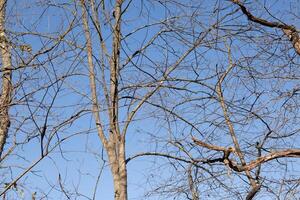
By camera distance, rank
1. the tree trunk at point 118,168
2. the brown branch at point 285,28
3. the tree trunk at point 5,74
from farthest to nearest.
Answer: the brown branch at point 285,28 < the tree trunk at point 118,168 < the tree trunk at point 5,74

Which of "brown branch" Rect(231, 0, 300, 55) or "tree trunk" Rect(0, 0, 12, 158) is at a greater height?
"brown branch" Rect(231, 0, 300, 55)

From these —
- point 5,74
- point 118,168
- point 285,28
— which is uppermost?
point 285,28

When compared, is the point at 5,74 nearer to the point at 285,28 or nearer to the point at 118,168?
the point at 118,168

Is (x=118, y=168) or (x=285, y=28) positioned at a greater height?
(x=285, y=28)

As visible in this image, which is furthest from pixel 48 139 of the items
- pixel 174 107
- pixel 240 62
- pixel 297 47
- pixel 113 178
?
pixel 297 47

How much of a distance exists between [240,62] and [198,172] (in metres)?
1.41

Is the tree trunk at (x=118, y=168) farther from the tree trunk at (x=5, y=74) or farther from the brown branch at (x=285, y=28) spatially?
the brown branch at (x=285, y=28)

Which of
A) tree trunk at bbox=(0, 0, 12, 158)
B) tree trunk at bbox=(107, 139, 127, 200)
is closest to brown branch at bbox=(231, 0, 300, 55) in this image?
tree trunk at bbox=(107, 139, 127, 200)

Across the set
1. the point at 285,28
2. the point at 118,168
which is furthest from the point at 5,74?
the point at 285,28

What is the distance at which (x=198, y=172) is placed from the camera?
19.5 feet

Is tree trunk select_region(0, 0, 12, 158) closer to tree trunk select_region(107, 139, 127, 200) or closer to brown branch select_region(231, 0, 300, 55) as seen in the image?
tree trunk select_region(107, 139, 127, 200)

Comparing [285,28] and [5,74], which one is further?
[285,28]

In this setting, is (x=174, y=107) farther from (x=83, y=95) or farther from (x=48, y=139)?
(x=48, y=139)

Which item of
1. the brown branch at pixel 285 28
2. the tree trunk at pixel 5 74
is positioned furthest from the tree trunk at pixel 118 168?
the brown branch at pixel 285 28
